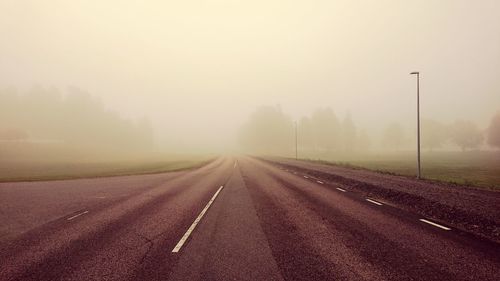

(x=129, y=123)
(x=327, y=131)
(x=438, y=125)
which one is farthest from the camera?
(x=129, y=123)

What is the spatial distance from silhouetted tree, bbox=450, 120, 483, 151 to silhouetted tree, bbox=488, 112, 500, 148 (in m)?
13.5

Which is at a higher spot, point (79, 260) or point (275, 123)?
point (275, 123)

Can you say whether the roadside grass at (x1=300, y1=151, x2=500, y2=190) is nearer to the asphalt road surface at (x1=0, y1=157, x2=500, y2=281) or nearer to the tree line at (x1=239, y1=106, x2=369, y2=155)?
the asphalt road surface at (x1=0, y1=157, x2=500, y2=281)

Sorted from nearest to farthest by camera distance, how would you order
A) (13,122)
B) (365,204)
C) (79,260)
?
(79,260)
(365,204)
(13,122)

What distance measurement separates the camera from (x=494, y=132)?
85000 millimetres

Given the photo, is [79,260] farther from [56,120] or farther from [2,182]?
[56,120]

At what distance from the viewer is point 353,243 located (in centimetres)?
708

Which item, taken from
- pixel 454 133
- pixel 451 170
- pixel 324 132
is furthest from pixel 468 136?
pixel 451 170

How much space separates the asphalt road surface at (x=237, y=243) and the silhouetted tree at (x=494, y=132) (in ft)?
309

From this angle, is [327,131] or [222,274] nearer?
[222,274]

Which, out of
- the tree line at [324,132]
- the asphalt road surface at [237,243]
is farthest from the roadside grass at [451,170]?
the tree line at [324,132]

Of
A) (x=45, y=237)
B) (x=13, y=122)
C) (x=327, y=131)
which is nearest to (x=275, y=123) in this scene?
(x=327, y=131)

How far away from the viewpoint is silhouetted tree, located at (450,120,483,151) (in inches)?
3976

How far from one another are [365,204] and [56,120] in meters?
98.7
